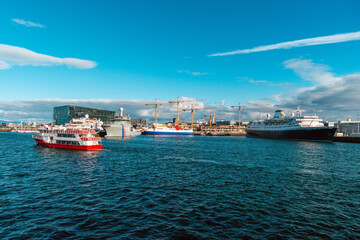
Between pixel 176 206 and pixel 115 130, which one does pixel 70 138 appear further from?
pixel 115 130

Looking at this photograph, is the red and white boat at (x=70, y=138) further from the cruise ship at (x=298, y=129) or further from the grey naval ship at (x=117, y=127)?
the cruise ship at (x=298, y=129)

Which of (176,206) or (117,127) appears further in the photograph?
(117,127)

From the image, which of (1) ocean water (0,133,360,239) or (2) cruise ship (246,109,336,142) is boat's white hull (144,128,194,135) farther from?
(1) ocean water (0,133,360,239)

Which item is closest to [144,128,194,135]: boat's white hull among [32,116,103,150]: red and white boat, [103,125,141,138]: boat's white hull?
[103,125,141,138]: boat's white hull

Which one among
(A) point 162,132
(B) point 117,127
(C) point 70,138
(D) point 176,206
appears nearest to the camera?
(D) point 176,206

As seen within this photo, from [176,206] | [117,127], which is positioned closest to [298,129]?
[117,127]

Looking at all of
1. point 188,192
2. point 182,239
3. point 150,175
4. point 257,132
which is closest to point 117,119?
point 257,132

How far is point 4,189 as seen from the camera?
2086 cm

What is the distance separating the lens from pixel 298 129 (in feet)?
364

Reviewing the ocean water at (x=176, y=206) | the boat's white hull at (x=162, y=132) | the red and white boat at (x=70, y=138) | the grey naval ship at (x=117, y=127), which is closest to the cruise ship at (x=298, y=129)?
the boat's white hull at (x=162, y=132)

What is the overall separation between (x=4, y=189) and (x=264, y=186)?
27.7 meters

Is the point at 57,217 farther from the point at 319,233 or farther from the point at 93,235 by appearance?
the point at 319,233

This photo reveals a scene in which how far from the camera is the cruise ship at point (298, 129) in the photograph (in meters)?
104

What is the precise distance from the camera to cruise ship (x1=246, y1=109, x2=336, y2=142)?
340ft
